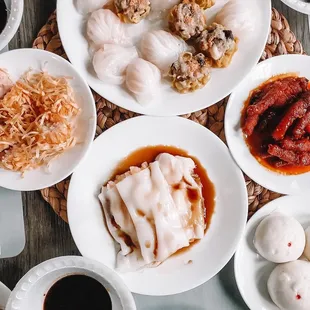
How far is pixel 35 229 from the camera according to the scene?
231cm

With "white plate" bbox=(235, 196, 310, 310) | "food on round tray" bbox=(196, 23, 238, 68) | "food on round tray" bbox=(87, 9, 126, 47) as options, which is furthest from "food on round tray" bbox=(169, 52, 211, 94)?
"white plate" bbox=(235, 196, 310, 310)

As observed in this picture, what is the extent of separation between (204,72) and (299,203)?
0.69 m

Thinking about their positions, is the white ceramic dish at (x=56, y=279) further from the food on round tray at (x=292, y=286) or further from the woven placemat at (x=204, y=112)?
the food on round tray at (x=292, y=286)

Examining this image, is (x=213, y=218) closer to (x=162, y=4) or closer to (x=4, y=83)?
(x=162, y=4)

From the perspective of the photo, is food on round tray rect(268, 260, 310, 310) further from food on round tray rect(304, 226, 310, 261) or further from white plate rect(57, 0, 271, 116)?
white plate rect(57, 0, 271, 116)

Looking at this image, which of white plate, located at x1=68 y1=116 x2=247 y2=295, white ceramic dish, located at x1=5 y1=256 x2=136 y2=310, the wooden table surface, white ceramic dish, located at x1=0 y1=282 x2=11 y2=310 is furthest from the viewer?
the wooden table surface

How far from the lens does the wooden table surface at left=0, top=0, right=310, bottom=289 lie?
2.29 meters

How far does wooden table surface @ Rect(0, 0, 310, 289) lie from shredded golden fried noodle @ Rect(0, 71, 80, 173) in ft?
0.77

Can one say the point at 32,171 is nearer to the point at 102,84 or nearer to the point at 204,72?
the point at 102,84

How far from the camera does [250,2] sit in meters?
2.21

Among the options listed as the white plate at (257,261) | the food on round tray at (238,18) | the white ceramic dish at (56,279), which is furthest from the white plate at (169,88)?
the white ceramic dish at (56,279)

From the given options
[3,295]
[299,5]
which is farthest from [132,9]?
[3,295]

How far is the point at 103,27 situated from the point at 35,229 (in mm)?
877

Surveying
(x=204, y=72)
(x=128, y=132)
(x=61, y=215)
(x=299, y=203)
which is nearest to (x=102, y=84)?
(x=128, y=132)
